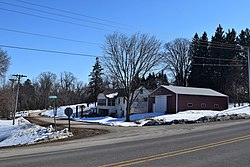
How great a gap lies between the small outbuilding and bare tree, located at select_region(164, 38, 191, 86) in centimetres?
2692

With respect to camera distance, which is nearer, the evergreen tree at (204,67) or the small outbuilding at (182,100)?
the small outbuilding at (182,100)

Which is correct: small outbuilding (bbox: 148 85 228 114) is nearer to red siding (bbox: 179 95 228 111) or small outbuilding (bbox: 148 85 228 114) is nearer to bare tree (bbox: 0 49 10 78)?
red siding (bbox: 179 95 228 111)

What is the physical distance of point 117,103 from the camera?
63.6m

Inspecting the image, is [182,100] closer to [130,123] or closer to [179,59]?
[130,123]

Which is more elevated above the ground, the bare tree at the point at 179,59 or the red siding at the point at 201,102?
the bare tree at the point at 179,59

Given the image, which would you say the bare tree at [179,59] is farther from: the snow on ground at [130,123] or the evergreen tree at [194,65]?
the snow on ground at [130,123]

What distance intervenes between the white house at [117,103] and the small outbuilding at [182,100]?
7963mm

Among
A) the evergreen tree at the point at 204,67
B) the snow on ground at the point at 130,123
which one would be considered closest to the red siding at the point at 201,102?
the snow on ground at the point at 130,123

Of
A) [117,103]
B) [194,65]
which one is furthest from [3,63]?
[194,65]

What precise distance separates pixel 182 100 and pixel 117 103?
69.4 ft

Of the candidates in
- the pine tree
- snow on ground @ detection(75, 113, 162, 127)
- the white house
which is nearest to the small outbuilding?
snow on ground @ detection(75, 113, 162, 127)

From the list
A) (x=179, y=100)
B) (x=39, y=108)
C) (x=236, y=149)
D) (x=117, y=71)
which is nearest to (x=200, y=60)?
(x=179, y=100)

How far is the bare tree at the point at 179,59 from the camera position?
76.3 m

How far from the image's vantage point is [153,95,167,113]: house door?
155ft
